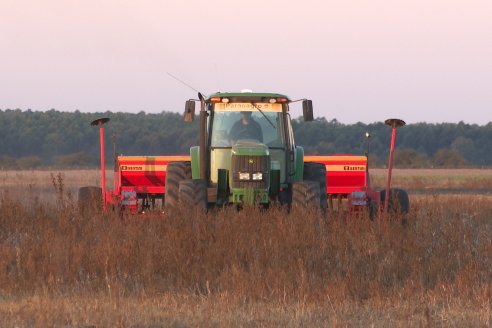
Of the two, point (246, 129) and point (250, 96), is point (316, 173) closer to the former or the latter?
point (246, 129)

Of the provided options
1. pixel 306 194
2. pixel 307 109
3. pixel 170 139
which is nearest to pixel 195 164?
pixel 306 194

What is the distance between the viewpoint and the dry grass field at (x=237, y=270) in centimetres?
965

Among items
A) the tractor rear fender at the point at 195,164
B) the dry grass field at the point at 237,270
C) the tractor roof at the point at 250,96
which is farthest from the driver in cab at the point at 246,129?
the dry grass field at the point at 237,270

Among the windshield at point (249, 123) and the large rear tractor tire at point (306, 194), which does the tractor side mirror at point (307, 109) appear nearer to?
the windshield at point (249, 123)

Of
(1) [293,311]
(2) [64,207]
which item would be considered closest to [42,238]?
(2) [64,207]

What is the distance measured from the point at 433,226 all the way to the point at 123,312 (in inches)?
244

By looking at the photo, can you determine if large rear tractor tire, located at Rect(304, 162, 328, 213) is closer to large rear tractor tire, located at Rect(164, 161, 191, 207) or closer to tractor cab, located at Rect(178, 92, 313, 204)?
tractor cab, located at Rect(178, 92, 313, 204)

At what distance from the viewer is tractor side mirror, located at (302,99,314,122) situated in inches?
623

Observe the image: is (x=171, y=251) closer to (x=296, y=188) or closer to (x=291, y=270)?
(x=291, y=270)

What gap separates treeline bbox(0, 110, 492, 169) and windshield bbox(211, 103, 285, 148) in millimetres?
86151

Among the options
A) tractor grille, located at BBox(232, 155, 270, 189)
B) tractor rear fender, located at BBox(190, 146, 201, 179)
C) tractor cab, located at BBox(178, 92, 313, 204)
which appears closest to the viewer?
tractor grille, located at BBox(232, 155, 270, 189)

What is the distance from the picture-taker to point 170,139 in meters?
116

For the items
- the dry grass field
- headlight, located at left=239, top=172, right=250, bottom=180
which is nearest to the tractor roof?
headlight, located at left=239, top=172, right=250, bottom=180

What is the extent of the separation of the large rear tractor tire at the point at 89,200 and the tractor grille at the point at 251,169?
6.69ft
